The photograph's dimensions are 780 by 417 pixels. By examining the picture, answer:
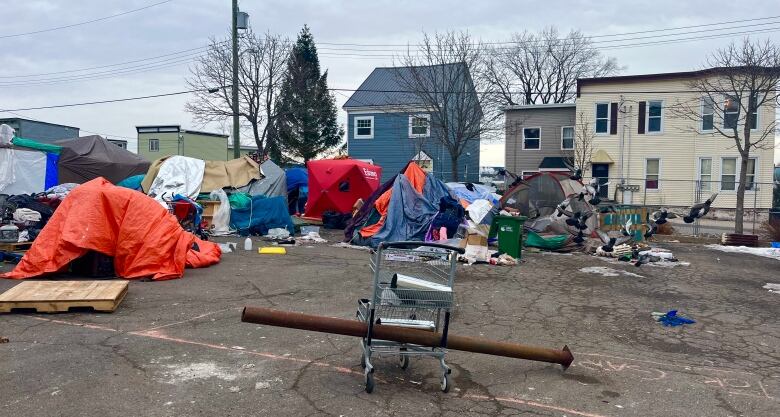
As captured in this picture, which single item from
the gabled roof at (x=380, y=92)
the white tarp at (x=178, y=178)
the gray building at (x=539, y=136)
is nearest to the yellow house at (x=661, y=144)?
the gray building at (x=539, y=136)

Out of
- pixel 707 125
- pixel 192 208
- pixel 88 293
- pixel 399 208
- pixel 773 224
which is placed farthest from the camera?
pixel 707 125

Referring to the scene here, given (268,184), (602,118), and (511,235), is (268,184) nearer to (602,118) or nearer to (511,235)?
(511,235)

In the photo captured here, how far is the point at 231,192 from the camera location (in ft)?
58.8

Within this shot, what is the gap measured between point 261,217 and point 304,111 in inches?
779

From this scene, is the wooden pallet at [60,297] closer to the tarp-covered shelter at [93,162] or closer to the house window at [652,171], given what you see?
the tarp-covered shelter at [93,162]

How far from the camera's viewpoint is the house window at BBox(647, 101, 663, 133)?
2759 centimetres

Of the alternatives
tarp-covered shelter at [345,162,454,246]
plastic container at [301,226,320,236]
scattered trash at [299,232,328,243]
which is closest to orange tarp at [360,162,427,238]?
tarp-covered shelter at [345,162,454,246]

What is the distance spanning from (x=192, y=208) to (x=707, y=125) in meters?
24.0

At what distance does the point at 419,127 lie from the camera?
31.2m

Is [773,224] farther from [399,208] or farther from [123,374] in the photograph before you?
[123,374]

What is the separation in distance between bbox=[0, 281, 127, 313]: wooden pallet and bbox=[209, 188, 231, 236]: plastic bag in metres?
8.80

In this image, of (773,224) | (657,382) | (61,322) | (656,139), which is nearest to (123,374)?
(61,322)

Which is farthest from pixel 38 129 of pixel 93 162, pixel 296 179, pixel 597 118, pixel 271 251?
pixel 597 118

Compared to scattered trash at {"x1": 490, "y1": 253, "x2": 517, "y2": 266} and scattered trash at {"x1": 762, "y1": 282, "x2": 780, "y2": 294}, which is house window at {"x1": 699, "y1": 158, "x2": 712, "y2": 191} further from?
scattered trash at {"x1": 490, "y1": 253, "x2": 517, "y2": 266}
